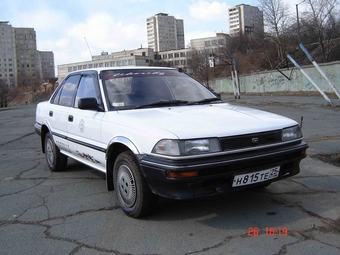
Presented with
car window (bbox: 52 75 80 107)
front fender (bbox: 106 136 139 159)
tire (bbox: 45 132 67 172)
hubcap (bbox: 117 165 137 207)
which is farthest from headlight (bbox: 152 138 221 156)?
tire (bbox: 45 132 67 172)

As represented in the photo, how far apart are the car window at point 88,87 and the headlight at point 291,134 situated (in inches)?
89.5

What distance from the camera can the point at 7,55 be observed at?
13488 centimetres

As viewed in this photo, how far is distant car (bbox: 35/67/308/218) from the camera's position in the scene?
121 inches

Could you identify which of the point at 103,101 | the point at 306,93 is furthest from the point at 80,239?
the point at 306,93

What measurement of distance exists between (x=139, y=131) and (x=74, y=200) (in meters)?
1.62

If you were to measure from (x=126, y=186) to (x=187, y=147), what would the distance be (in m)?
0.97

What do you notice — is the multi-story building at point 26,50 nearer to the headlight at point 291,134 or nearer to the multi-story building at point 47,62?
the multi-story building at point 47,62

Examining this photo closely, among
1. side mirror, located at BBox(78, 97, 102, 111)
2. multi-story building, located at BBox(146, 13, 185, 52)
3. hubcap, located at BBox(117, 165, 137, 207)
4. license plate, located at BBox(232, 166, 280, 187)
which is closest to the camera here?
license plate, located at BBox(232, 166, 280, 187)

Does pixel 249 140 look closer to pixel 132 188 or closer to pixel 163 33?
pixel 132 188

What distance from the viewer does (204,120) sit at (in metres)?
3.44

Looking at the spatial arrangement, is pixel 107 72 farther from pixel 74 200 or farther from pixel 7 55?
pixel 7 55

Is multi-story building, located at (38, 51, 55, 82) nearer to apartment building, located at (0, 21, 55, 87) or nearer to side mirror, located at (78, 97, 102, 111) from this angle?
apartment building, located at (0, 21, 55, 87)

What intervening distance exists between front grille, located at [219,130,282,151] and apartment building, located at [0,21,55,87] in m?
131

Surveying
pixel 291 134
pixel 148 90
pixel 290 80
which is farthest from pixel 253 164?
pixel 290 80
